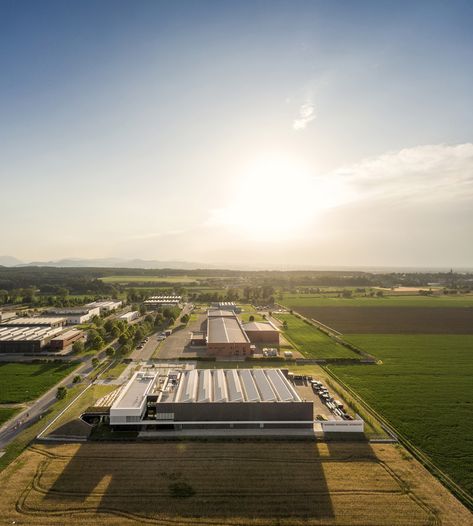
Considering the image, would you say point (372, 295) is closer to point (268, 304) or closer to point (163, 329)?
point (268, 304)

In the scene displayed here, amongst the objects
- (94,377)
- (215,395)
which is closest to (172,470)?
(215,395)

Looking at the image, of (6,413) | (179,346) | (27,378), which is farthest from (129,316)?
(6,413)

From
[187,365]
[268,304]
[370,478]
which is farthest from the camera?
[268,304]

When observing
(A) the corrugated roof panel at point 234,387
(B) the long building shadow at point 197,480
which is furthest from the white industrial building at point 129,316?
(B) the long building shadow at point 197,480

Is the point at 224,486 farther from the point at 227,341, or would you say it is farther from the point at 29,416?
the point at 227,341

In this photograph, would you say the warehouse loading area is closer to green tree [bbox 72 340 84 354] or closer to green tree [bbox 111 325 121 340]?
green tree [bbox 72 340 84 354]

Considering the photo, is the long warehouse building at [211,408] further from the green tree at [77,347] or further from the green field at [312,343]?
the green tree at [77,347]
